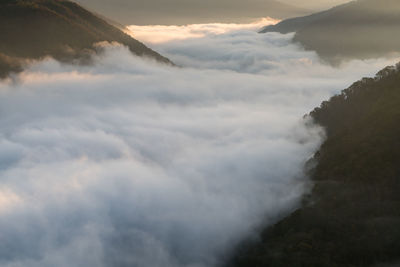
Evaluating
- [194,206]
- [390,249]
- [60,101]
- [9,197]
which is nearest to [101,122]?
[60,101]

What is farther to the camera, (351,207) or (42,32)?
(42,32)

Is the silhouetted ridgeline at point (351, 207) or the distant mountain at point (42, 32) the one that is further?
the distant mountain at point (42, 32)

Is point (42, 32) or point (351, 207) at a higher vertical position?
point (42, 32)

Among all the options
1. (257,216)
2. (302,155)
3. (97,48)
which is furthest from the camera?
(97,48)

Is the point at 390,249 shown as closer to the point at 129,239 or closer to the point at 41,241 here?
the point at 129,239
